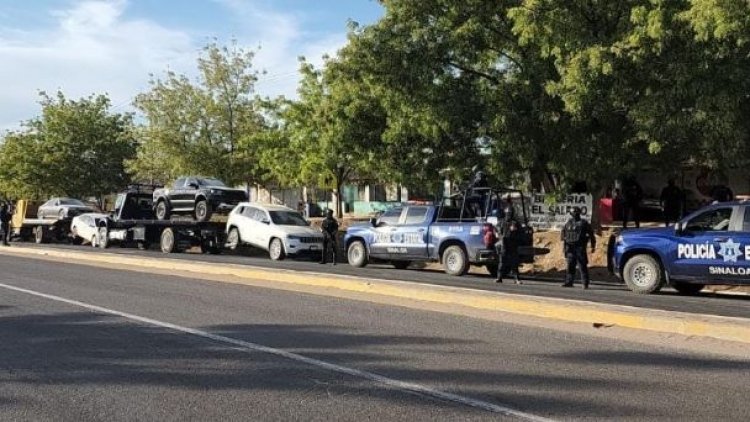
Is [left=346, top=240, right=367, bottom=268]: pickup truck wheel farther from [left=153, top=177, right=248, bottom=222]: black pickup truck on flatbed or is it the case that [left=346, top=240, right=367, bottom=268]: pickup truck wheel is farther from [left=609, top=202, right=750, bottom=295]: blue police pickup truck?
[left=609, top=202, right=750, bottom=295]: blue police pickup truck

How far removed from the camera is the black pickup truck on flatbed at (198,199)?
84.0 feet

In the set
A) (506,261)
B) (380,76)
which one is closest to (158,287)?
(506,261)

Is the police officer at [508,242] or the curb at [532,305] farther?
the police officer at [508,242]

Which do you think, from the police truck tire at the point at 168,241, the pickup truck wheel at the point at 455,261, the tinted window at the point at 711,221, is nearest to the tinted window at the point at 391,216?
the pickup truck wheel at the point at 455,261

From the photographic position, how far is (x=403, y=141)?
22.3 metres

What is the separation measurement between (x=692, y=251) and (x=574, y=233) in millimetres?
2182

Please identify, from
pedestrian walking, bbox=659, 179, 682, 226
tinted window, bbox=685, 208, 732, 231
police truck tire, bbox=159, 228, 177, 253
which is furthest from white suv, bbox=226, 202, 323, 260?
tinted window, bbox=685, 208, 732, 231

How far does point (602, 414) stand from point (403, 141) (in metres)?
17.2

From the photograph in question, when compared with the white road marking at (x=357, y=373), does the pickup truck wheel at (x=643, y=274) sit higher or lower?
higher

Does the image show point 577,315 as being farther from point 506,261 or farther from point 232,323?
point 506,261

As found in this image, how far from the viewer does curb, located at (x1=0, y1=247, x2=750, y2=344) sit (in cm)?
842

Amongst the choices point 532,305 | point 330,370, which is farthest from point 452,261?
point 330,370

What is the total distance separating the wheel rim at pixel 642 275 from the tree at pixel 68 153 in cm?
4245

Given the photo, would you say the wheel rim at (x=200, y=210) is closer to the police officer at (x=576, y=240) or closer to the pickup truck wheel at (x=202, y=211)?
the pickup truck wheel at (x=202, y=211)
